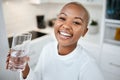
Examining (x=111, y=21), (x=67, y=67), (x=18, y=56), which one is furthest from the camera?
(x=111, y=21)

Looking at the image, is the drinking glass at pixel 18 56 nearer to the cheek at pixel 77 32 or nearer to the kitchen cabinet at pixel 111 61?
the cheek at pixel 77 32

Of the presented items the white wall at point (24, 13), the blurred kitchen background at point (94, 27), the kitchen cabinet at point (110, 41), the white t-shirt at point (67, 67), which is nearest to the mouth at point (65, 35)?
the white t-shirt at point (67, 67)

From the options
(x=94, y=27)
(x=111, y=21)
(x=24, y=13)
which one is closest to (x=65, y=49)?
(x=111, y=21)

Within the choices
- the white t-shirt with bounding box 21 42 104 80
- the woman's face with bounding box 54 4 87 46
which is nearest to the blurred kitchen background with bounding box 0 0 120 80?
the white t-shirt with bounding box 21 42 104 80

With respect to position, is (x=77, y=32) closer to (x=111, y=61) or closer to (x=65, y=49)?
(x=65, y=49)

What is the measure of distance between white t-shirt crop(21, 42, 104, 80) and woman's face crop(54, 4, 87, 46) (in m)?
0.10

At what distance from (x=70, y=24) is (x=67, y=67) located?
0.24m

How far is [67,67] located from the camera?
2.98 ft

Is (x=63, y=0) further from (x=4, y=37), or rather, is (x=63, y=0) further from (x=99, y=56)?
(x=4, y=37)

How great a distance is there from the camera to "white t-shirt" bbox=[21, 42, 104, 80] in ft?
2.80

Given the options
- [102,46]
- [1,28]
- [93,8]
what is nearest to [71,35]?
[1,28]

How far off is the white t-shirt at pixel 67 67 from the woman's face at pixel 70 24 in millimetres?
97

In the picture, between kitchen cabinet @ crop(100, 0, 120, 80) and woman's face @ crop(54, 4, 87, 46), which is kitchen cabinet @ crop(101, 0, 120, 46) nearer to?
kitchen cabinet @ crop(100, 0, 120, 80)

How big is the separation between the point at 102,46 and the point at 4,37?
1321 millimetres
